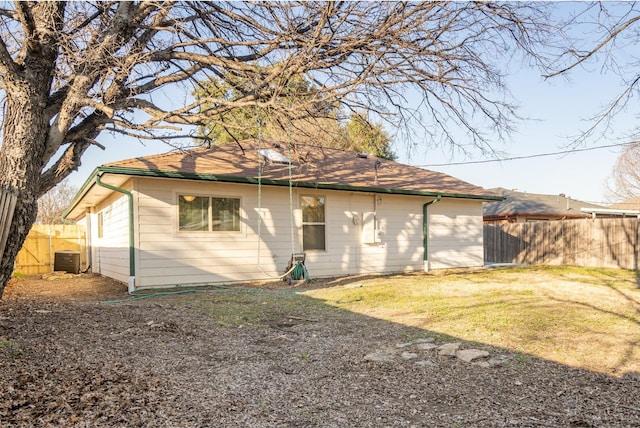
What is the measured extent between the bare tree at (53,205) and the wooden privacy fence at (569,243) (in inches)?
1142

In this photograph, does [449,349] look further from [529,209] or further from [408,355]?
[529,209]

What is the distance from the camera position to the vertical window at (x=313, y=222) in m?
10.6

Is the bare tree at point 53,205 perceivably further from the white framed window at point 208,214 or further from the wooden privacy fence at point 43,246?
the white framed window at point 208,214

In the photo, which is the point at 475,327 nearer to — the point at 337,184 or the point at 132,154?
the point at 337,184

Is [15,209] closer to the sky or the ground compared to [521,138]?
closer to the ground

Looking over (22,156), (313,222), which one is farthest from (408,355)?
(313,222)

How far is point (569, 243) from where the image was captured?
15.5 m

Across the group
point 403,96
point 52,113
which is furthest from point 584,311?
point 52,113

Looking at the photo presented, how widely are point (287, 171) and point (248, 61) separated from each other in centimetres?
444

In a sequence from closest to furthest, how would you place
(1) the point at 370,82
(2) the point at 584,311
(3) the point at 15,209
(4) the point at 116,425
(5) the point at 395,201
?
(4) the point at 116,425 → (3) the point at 15,209 → (1) the point at 370,82 → (2) the point at 584,311 → (5) the point at 395,201

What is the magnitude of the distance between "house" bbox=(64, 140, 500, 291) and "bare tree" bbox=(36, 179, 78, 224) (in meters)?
20.1

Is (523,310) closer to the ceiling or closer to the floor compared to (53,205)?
closer to the floor

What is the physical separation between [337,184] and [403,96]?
186 inches

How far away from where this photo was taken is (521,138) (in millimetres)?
6465
